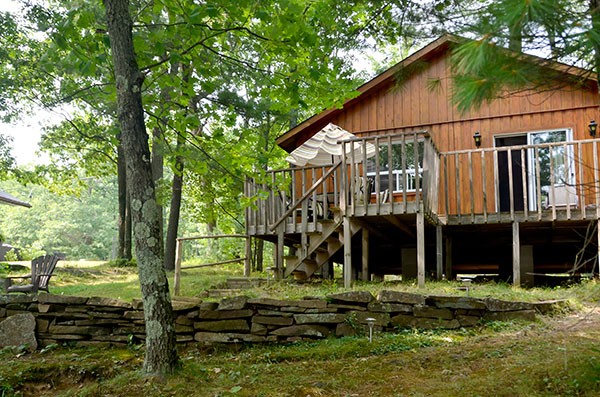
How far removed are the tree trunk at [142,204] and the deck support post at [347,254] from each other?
3609 millimetres

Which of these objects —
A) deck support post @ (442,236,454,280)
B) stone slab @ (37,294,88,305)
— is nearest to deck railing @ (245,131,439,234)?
deck support post @ (442,236,454,280)

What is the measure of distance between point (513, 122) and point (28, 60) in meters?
10.5

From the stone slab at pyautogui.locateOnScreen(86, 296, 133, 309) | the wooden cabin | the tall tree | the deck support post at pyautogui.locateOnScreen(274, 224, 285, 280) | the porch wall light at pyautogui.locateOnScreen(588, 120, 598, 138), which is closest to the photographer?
the tall tree

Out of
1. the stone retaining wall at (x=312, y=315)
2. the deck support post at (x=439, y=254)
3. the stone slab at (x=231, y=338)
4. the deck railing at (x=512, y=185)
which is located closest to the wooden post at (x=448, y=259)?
the deck railing at (x=512, y=185)

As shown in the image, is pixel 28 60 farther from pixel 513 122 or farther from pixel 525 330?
pixel 525 330

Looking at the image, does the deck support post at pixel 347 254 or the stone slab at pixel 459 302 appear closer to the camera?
the stone slab at pixel 459 302

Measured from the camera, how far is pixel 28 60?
12219 mm

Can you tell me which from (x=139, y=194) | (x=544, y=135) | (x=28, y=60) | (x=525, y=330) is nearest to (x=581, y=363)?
(x=525, y=330)

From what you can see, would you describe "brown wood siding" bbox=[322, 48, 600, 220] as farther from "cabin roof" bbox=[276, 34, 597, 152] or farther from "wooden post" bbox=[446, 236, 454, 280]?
"wooden post" bbox=[446, 236, 454, 280]

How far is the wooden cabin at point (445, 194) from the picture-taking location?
356 inches

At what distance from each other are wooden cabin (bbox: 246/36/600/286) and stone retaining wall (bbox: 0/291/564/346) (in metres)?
1.53

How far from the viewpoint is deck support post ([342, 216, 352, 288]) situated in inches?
330

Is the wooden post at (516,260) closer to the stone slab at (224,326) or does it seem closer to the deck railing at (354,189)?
the deck railing at (354,189)

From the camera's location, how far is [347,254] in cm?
852
